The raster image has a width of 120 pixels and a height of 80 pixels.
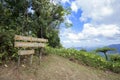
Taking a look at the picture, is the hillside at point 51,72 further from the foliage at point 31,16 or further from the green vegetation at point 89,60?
the foliage at point 31,16

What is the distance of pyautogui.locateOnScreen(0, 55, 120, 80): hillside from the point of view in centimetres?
816

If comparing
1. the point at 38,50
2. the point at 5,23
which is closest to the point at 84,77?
the point at 38,50

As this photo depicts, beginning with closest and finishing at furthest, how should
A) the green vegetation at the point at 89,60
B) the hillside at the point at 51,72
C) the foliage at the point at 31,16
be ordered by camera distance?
the hillside at the point at 51,72 < the foliage at the point at 31,16 < the green vegetation at the point at 89,60

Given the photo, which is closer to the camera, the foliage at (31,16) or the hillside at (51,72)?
the hillside at (51,72)

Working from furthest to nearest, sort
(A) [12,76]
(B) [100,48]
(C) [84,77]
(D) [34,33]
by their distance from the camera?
(B) [100,48]
(D) [34,33]
(C) [84,77]
(A) [12,76]

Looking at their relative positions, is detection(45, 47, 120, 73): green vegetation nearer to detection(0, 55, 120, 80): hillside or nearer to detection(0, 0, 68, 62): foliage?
detection(0, 55, 120, 80): hillside

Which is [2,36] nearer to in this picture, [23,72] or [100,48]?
[23,72]

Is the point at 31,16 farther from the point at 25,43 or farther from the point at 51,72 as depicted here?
the point at 51,72

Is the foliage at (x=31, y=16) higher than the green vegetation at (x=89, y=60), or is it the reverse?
the foliage at (x=31, y=16)

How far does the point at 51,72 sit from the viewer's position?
30.1 feet

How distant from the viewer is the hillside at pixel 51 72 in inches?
321

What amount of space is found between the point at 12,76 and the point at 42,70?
160 centimetres

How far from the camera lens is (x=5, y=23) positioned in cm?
1109

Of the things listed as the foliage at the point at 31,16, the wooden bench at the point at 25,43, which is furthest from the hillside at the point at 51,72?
the foliage at the point at 31,16
